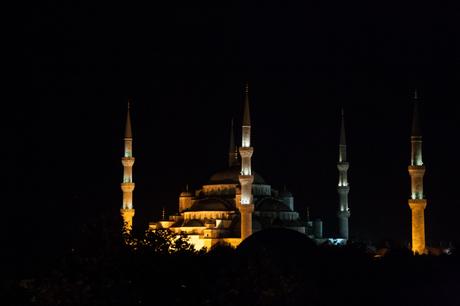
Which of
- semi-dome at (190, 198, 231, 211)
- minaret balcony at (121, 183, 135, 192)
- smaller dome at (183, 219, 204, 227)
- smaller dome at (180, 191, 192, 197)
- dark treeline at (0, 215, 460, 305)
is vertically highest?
smaller dome at (180, 191, 192, 197)

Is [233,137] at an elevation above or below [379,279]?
above

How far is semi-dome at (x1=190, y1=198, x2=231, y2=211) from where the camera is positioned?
64250mm

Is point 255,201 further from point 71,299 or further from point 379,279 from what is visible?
point 71,299

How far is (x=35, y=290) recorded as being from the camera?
2630cm

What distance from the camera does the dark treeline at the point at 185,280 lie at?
26.7 meters

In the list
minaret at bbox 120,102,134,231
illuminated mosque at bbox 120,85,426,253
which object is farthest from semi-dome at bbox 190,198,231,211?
minaret at bbox 120,102,134,231

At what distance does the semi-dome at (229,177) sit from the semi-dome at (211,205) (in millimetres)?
1668

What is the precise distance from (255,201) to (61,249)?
32651mm

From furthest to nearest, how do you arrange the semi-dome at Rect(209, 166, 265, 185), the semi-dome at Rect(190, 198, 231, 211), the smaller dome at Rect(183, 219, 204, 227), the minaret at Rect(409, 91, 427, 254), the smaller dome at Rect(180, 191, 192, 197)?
the smaller dome at Rect(180, 191, 192, 197) → the semi-dome at Rect(209, 166, 265, 185) → the semi-dome at Rect(190, 198, 231, 211) → the smaller dome at Rect(183, 219, 204, 227) → the minaret at Rect(409, 91, 427, 254)

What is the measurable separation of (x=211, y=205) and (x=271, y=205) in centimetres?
303

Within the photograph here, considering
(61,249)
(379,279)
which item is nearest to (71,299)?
(61,249)

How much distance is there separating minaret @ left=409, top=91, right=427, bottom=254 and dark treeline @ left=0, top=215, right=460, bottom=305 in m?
12.7

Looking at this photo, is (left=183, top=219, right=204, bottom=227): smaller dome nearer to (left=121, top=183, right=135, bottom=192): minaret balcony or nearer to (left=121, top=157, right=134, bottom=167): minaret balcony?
(left=121, top=183, right=135, bottom=192): minaret balcony

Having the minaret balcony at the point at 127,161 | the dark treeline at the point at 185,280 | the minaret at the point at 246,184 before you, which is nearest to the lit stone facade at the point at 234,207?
the minaret at the point at 246,184
